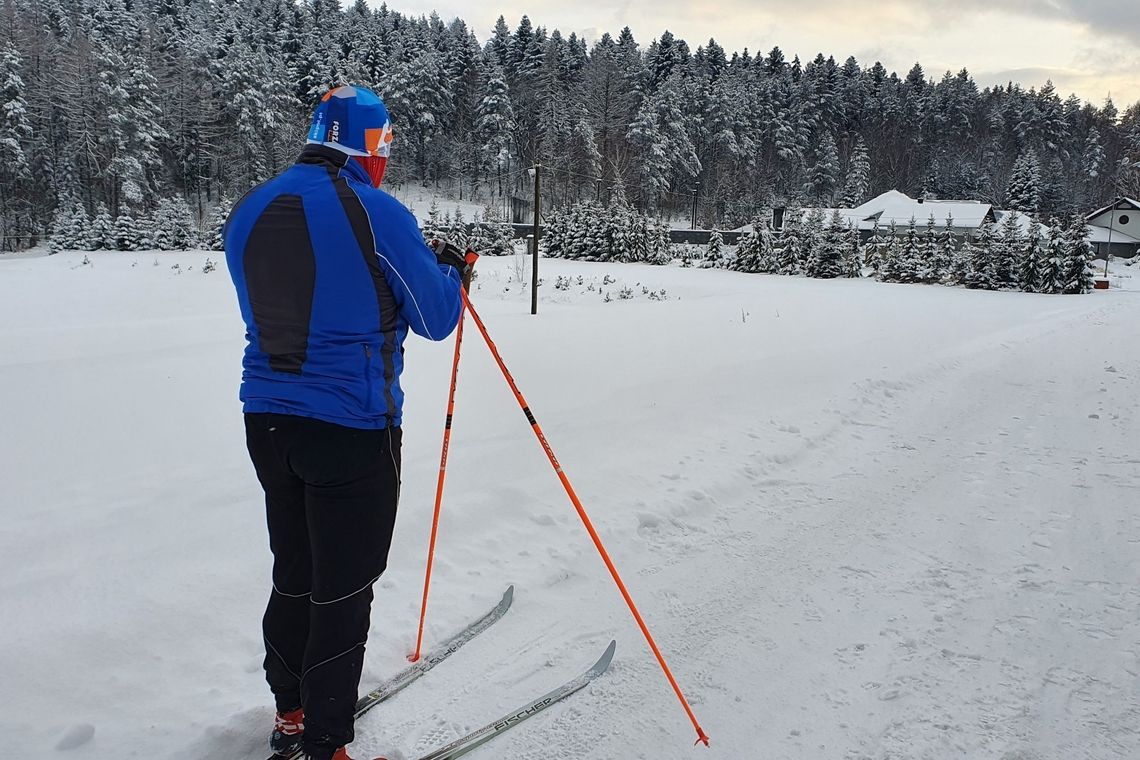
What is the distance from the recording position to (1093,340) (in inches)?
510

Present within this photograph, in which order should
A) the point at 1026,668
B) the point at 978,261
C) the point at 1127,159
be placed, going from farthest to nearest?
the point at 1127,159
the point at 978,261
the point at 1026,668

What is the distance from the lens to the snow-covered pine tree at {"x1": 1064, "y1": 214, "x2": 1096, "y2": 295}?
25828mm

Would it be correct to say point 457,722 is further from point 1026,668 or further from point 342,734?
point 1026,668

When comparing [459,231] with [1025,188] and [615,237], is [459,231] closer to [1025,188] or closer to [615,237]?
[615,237]

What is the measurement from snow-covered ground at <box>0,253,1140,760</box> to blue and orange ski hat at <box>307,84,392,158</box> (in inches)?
77.5

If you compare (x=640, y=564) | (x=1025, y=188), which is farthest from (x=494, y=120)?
(x=640, y=564)

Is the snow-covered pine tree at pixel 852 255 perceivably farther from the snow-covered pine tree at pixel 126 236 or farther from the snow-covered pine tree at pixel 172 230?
the snow-covered pine tree at pixel 126 236

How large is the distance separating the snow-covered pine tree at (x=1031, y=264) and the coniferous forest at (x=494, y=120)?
59.5 ft

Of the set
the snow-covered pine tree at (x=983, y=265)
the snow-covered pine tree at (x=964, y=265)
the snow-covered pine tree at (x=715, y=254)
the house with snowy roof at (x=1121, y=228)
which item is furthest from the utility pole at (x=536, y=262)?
the house with snowy roof at (x=1121, y=228)

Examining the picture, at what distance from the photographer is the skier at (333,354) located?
1.84 meters

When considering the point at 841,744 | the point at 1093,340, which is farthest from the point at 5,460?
the point at 1093,340

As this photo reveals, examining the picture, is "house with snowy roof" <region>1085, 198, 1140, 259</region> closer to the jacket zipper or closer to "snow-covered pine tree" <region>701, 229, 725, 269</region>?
"snow-covered pine tree" <region>701, 229, 725, 269</region>

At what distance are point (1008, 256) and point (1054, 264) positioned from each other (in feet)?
5.78

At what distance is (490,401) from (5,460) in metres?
3.70
